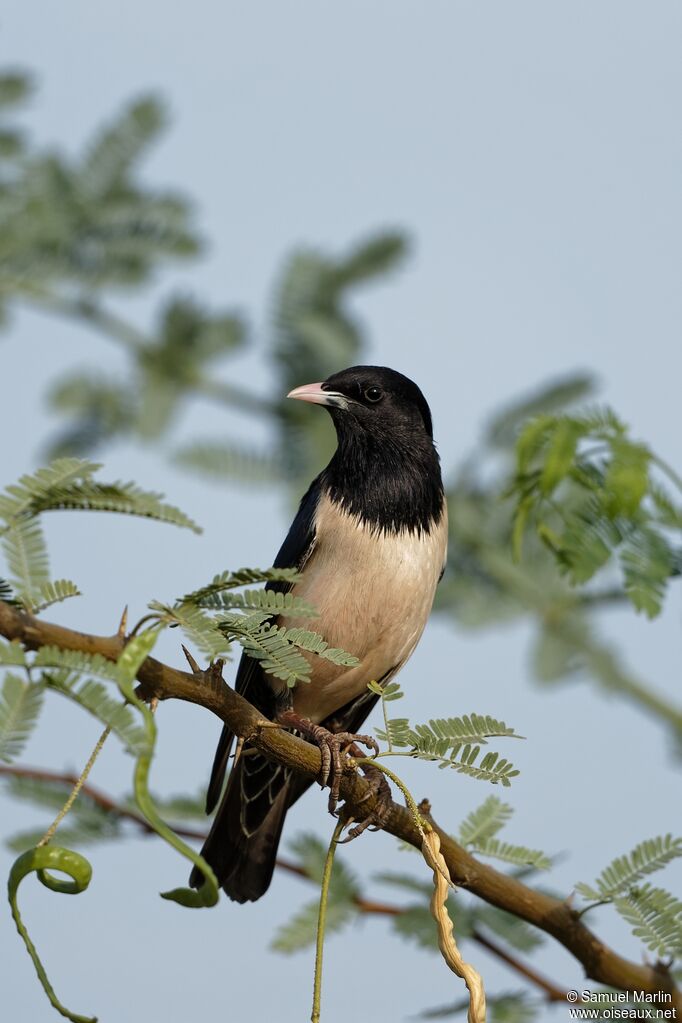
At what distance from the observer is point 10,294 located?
217 inches

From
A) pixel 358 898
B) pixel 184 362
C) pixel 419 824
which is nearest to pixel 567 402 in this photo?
pixel 184 362

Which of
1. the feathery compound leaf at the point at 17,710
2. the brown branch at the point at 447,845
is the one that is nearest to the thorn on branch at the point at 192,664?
the brown branch at the point at 447,845

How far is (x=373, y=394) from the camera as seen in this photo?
536cm

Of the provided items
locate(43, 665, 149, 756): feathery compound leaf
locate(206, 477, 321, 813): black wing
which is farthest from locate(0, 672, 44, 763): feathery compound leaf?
locate(206, 477, 321, 813): black wing

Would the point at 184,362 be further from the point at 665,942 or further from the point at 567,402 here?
the point at 665,942

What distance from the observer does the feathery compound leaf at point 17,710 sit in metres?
2.44

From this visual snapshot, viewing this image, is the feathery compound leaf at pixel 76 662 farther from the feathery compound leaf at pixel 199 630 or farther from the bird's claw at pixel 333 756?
the bird's claw at pixel 333 756

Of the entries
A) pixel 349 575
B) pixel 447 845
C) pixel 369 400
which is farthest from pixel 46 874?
pixel 369 400

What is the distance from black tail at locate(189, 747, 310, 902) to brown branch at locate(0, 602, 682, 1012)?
150 centimetres

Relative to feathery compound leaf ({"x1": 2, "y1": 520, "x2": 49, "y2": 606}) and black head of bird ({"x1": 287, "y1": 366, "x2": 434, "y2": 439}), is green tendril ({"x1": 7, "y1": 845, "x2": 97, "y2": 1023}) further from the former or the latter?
black head of bird ({"x1": 287, "y1": 366, "x2": 434, "y2": 439})

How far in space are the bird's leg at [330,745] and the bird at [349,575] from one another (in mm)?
33

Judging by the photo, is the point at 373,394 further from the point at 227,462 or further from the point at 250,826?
the point at 250,826

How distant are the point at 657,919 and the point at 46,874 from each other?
6.08ft

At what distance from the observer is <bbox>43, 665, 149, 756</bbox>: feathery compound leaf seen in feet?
7.54
